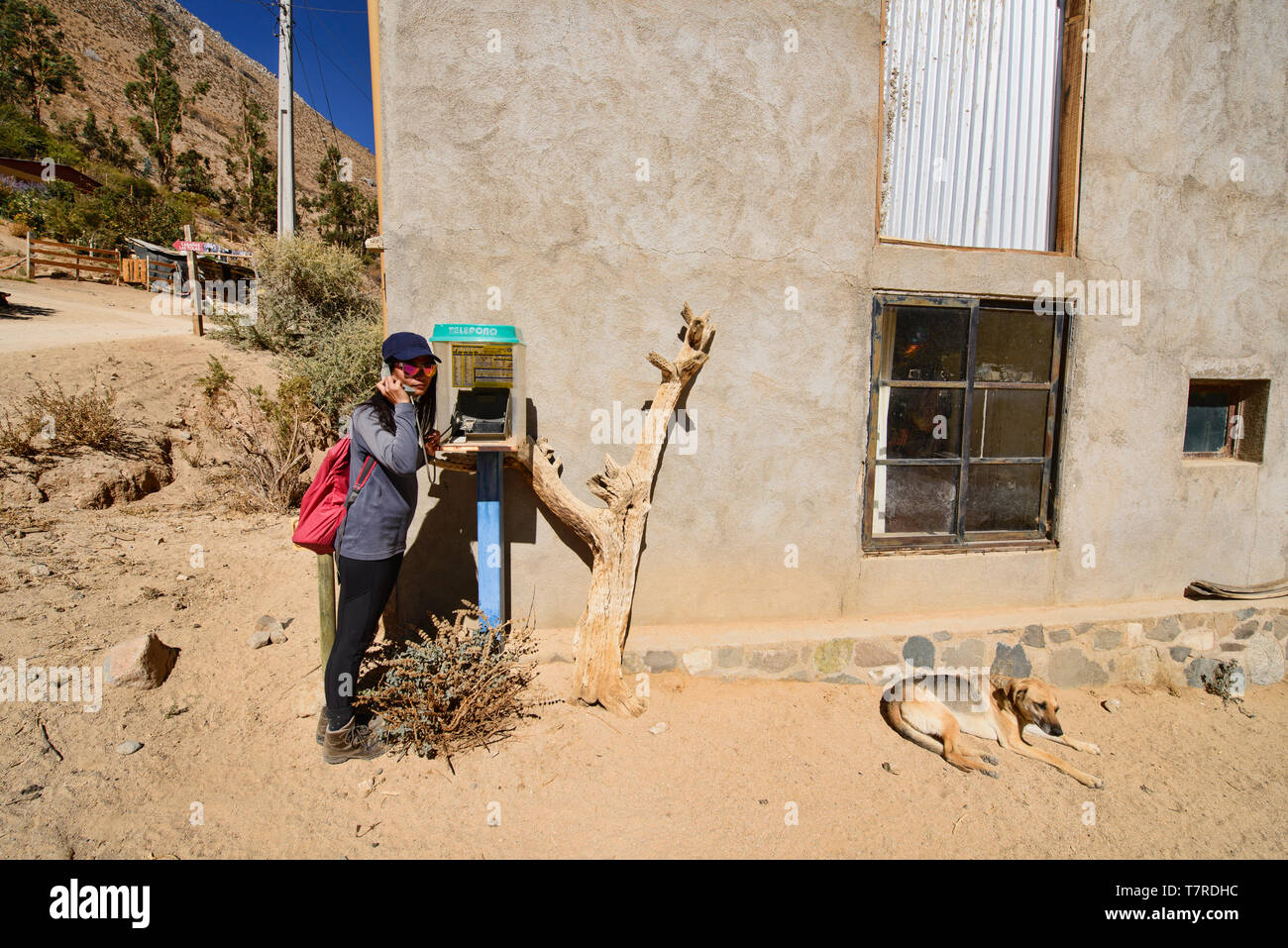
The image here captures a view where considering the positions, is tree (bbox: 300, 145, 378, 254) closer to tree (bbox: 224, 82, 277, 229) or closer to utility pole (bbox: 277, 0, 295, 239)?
utility pole (bbox: 277, 0, 295, 239)

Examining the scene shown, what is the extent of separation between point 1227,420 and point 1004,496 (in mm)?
2116

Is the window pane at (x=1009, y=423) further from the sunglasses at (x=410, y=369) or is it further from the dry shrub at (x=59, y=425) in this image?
the dry shrub at (x=59, y=425)

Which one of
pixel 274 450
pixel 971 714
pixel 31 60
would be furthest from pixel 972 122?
pixel 31 60

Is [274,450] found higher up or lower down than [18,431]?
lower down

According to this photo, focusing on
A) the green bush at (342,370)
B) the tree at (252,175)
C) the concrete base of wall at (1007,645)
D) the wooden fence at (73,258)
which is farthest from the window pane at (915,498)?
the tree at (252,175)

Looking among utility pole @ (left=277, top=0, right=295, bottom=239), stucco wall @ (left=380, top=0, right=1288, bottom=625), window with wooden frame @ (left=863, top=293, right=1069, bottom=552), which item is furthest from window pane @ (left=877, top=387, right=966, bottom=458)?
utility pole @ (left=277, top=0, right=295, bottom=239)

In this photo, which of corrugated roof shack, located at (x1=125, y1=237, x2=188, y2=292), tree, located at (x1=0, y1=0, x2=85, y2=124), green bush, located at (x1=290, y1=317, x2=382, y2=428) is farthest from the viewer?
tree, located at (x1=0, y1=0, x2=85, y2=124)

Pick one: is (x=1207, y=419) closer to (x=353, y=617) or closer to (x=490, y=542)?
(x=490, y=542)

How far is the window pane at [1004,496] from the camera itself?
463 centimetres

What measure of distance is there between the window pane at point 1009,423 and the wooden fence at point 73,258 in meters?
22.0

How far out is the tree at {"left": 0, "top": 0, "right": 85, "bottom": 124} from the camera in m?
33.5

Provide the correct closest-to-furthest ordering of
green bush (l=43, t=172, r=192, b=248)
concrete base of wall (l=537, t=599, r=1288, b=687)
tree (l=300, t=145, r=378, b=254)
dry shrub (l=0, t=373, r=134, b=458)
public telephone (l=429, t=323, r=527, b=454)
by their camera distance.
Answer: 1. public telephone (l=429, t=323, r=527, b=454)
2. concrete base of wall (l=537, t=599, r=1288, b=687)
3. dry shrub (l=0, t=373, r=134, b=458)
4. green bush (l=43, t=172, r=192, b=248)
5. tree (l=300, t=145, r=378, b=254)

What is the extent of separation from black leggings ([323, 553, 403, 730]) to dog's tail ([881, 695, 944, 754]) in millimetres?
2987

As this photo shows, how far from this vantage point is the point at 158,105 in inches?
1428
